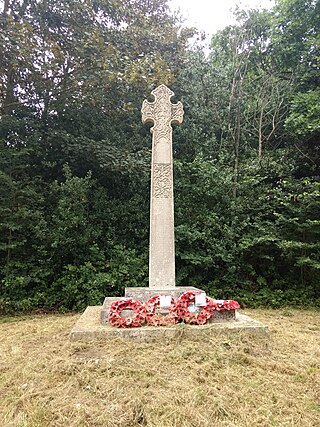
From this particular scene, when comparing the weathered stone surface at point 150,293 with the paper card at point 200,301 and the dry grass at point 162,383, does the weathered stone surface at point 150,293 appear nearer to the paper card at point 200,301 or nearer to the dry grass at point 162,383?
the paper card at point 200,301

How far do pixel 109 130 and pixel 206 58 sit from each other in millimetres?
5004

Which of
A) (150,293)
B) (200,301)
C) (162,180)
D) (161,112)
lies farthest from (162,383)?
(161,112)

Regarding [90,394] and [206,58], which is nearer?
[90,394]

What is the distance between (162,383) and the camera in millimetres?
2771

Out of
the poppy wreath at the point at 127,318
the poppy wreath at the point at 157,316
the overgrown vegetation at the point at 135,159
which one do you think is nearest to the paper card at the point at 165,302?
the poppy wreath at the point at 157,316

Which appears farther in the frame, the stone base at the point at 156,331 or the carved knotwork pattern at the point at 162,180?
the carved knotwork pattern at the point at 162,180

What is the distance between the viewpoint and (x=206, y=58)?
38.4 ft

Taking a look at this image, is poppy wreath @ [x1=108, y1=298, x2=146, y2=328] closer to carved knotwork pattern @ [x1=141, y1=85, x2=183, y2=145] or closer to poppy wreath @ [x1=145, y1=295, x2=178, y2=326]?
poppy wreath @ [x1=145, y1=295, x2=178, y2=326]

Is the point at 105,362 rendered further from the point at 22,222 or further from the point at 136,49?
the point at 136,49

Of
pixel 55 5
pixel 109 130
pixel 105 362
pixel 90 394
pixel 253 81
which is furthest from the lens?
pixel 253 81

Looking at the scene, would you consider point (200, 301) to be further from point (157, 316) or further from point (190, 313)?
point (157, 316)

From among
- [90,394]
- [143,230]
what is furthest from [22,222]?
[90,394]

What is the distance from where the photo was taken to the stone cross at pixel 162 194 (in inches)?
206

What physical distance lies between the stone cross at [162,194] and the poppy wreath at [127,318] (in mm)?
965
